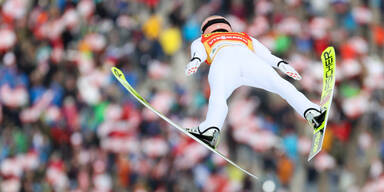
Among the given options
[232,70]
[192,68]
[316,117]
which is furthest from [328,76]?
[192,68]

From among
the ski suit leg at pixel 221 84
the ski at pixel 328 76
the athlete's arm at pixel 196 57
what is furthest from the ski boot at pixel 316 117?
the athlete's arm at pixel 196 57

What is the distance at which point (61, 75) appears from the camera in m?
10.5

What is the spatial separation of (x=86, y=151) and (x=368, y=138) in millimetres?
3498

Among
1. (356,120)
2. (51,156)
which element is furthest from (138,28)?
(356,120)

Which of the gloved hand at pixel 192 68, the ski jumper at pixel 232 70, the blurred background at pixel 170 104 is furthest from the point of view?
the blurred background at pixel 170 104

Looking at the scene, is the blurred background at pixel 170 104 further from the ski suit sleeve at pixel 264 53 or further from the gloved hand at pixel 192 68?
the gloved hand at pixel 192 68

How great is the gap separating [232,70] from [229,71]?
0.02 m

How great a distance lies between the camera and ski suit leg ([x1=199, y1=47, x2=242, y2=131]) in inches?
183

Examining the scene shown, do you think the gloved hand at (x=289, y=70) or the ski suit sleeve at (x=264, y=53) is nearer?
the gloved hand at (x=289, y=70)

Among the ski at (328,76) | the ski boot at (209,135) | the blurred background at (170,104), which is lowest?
the ski boot at (209,135)

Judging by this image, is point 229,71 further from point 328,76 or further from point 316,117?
point 328,76

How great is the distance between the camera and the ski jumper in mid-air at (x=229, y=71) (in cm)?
464

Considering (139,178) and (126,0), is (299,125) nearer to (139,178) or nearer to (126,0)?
(139,178)

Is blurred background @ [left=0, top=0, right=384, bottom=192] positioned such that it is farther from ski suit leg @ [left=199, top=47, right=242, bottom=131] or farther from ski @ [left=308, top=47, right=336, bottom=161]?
ski suit leg @ [left=199, top=47, right=242, bottom=131]
